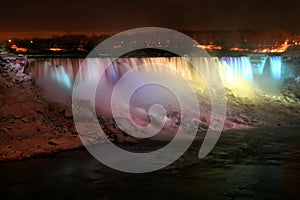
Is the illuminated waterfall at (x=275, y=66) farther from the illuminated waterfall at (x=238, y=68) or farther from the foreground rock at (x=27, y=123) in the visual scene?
the foreground rock at (x=27, y=123)

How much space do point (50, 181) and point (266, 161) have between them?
7.09 meters

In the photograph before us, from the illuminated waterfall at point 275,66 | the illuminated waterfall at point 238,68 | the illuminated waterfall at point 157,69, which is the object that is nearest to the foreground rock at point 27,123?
the illuminated waterfall at point 157,69

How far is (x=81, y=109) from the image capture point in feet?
61.0

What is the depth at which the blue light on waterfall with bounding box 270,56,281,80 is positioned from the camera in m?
33.5

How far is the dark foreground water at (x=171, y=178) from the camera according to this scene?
38.2 ft

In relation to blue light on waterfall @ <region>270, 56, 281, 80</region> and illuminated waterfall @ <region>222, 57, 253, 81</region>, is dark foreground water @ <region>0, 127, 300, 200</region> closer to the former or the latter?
illuminated waterfall @ <region>222, 57, 253, 81</region>

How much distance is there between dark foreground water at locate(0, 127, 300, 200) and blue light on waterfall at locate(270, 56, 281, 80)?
1818 cm

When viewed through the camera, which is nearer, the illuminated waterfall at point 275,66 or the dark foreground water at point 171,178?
the dark foreground water at point 171,178

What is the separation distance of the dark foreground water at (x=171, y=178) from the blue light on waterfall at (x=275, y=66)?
1818cm

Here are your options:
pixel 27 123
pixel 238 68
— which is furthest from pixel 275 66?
pixel 27 123

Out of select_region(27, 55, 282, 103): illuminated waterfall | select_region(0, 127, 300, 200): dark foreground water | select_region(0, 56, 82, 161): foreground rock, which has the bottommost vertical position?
select_region(0, 127, 300, 200): dark foreground water

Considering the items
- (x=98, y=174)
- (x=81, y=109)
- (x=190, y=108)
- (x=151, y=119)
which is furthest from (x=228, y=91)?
(x=98, y=174)

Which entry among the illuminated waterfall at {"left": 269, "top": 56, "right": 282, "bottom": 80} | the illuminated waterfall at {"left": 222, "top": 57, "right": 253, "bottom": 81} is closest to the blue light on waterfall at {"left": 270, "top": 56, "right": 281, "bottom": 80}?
the illuminated waterfall at {"left": 269, "top": 56, "right": 282, "bottom": 80}

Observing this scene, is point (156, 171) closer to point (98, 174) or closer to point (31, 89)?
point (98, 174)
